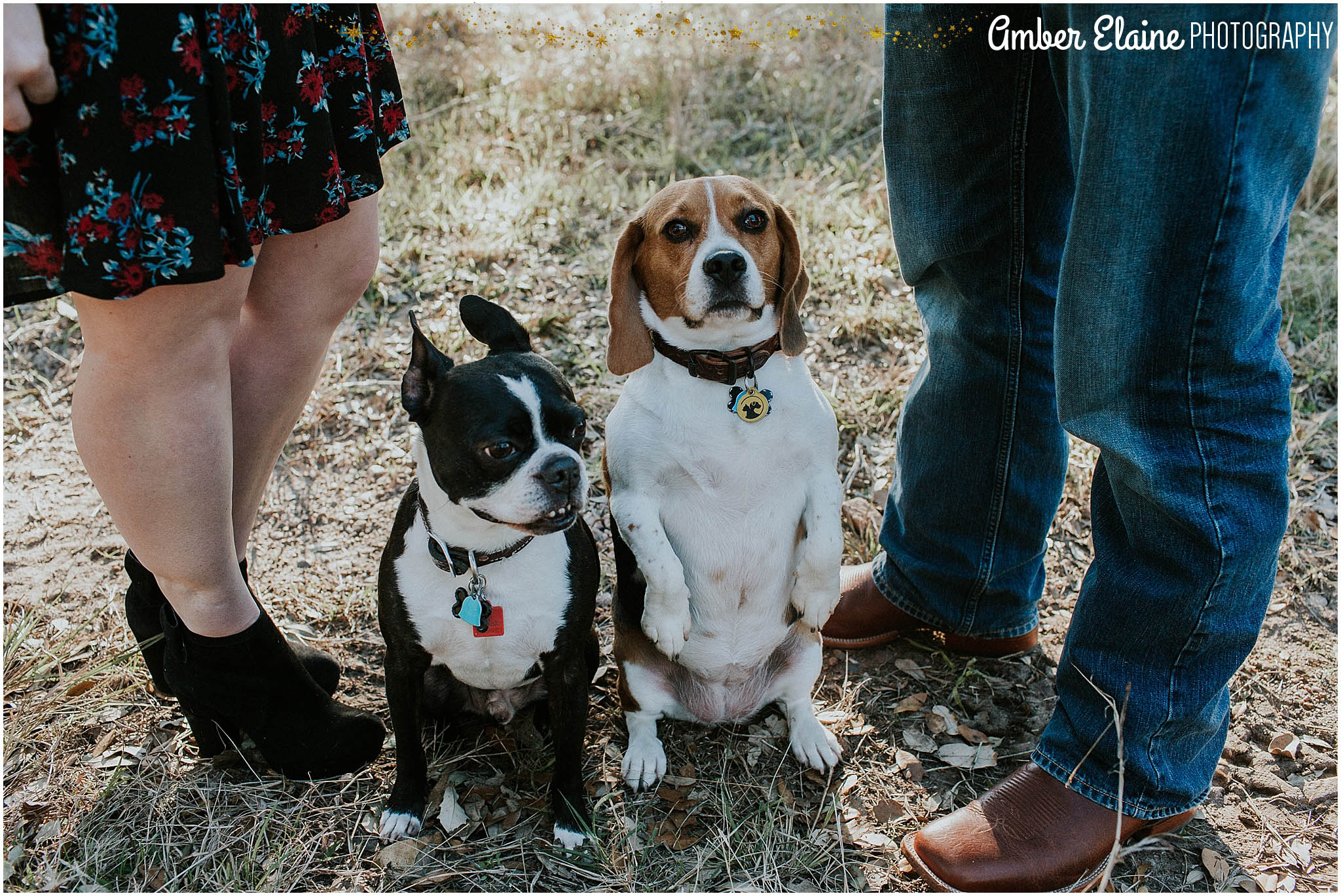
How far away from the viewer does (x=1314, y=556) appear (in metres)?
3.20

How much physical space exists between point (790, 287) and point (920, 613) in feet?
3.55

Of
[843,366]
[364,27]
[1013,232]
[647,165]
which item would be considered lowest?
[843,366]

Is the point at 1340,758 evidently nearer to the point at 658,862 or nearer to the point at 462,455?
→ the point at 658,862

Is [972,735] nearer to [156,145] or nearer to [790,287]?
[790,287]

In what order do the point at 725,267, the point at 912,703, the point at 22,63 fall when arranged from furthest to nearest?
the point at 912,703 < the point at 725,267 < the point at 22,63

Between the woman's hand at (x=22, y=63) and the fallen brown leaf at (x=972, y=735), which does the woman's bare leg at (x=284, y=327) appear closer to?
the woman's hand at (x=22, y=63)

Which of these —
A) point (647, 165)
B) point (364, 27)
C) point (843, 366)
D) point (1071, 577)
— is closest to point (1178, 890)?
point (1071, 577)

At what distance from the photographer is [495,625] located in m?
2.20

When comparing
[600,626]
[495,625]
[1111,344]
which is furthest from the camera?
[600,626]

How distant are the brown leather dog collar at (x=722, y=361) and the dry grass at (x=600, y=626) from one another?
3.33 feet

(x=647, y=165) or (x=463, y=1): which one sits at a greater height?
(x=463, y=1)

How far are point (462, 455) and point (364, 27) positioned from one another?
0.96 metres

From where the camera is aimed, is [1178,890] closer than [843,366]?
Yes

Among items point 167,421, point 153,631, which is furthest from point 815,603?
point 153,631
